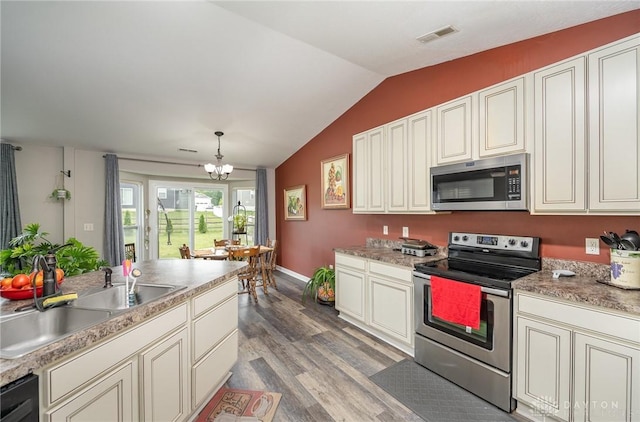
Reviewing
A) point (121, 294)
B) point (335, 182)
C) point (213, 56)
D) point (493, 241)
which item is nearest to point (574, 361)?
point (493, 241)

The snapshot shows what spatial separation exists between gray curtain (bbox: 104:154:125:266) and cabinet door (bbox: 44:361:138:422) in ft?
Result: 13.5

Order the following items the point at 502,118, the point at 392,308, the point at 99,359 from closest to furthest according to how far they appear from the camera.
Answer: the point at 99,359
the point at 502,118
the point at 392,308

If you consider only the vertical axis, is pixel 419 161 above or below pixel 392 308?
above

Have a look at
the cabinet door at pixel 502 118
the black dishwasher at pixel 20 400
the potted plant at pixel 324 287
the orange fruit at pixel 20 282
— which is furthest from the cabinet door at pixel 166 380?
the cabinet door at pixel 502 118

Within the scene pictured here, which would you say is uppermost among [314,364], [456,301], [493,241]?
[493,241]

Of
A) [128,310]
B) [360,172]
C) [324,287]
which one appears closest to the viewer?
[128,310]

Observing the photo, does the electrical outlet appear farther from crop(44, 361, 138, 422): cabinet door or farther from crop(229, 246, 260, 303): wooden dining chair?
crop(229, 246, 260, 303): wooden dining chair

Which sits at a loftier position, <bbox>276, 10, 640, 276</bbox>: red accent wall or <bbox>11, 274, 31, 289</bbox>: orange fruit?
<bbox>276, 10, 640, 276</bbox>: red accent wall

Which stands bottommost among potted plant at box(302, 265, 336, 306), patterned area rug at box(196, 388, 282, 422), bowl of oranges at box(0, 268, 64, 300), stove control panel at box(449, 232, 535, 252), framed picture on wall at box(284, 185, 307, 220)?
patterned area rug at box(196, 388, 282, 422)

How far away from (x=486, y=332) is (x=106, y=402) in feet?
7.37

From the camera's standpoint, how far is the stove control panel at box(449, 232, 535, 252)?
7.20ft

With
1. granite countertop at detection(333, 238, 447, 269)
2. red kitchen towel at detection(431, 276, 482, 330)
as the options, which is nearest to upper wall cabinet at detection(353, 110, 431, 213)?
granite countertop at detection(333, 238, 447, 269)

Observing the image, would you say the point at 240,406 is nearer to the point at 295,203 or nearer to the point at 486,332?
the point at 486,332

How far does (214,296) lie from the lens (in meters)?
1.94
